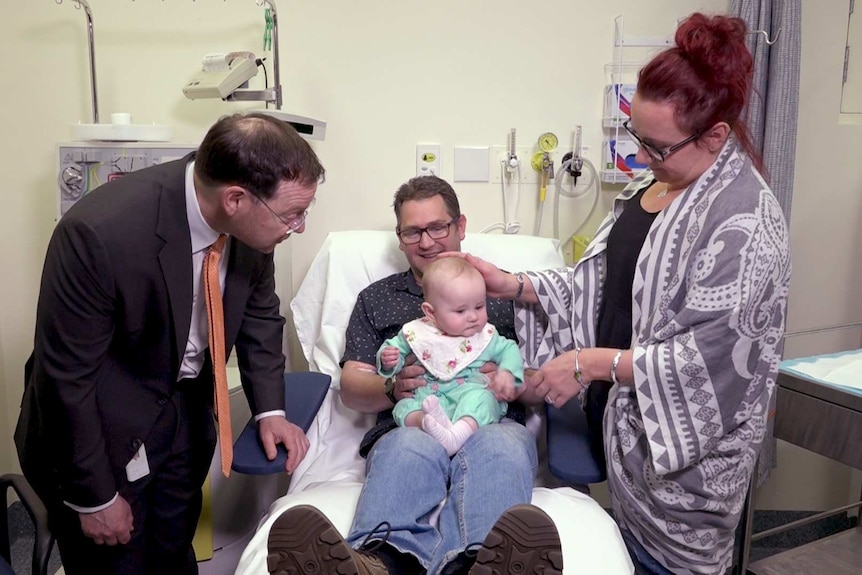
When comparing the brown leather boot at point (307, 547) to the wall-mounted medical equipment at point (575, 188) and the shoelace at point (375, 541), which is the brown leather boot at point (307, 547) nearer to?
the shoelace at point (375, 541)

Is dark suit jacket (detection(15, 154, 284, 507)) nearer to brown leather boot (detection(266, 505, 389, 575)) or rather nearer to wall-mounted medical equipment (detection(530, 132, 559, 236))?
brown leather boot (detection(266, 505, 389, 575))

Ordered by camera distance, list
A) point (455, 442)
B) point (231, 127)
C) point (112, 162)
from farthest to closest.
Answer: point (112, 162)
point (455, 442)
point (231, 127)

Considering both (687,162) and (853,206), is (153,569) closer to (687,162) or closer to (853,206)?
(687,162)

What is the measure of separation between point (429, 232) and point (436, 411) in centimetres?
52

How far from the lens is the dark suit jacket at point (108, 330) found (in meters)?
1.28

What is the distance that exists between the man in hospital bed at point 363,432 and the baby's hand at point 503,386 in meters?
0.08

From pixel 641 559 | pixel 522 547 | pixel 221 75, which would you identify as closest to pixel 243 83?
pixel 221 75

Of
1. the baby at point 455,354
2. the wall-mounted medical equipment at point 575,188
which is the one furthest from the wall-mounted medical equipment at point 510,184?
the baby at point 455,354

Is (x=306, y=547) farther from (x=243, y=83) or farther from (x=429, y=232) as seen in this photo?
(x=243, y=83)

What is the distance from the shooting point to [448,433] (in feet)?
5.12

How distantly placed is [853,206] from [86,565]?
2635 mm

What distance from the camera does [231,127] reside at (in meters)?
1.31

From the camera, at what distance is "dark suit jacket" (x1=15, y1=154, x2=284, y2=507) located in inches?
50.5

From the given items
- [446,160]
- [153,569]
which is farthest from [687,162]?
[153,569]
